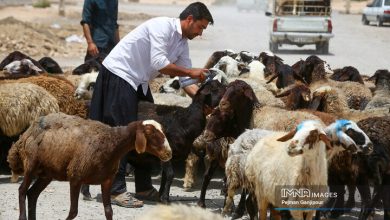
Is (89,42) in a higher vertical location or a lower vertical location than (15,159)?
higher

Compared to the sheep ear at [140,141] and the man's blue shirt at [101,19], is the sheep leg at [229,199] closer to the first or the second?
the sheep ear at [140,141]

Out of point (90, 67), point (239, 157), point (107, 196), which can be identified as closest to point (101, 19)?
point (90, 67)

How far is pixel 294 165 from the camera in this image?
6203 millimetres

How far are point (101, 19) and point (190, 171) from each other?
11.3 ft

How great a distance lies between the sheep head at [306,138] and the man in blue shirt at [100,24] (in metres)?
5.43

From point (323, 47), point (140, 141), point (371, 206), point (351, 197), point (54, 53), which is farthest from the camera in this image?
point (323, 47)

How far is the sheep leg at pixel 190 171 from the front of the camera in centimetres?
889

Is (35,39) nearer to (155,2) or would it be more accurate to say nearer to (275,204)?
(275,204)

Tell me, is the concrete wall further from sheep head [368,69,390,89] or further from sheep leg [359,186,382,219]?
sheep leg [359,186,382,219]

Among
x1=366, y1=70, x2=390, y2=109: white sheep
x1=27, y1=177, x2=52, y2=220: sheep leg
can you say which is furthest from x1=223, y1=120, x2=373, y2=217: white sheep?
x1=366, y1=70, x2=390, y2=109: white sheep

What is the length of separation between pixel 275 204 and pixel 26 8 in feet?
158

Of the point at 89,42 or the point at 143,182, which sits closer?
the point at 143,182

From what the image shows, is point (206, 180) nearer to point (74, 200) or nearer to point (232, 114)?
point (232, 114)

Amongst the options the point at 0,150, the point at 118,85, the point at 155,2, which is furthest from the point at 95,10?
the point at 155,2
